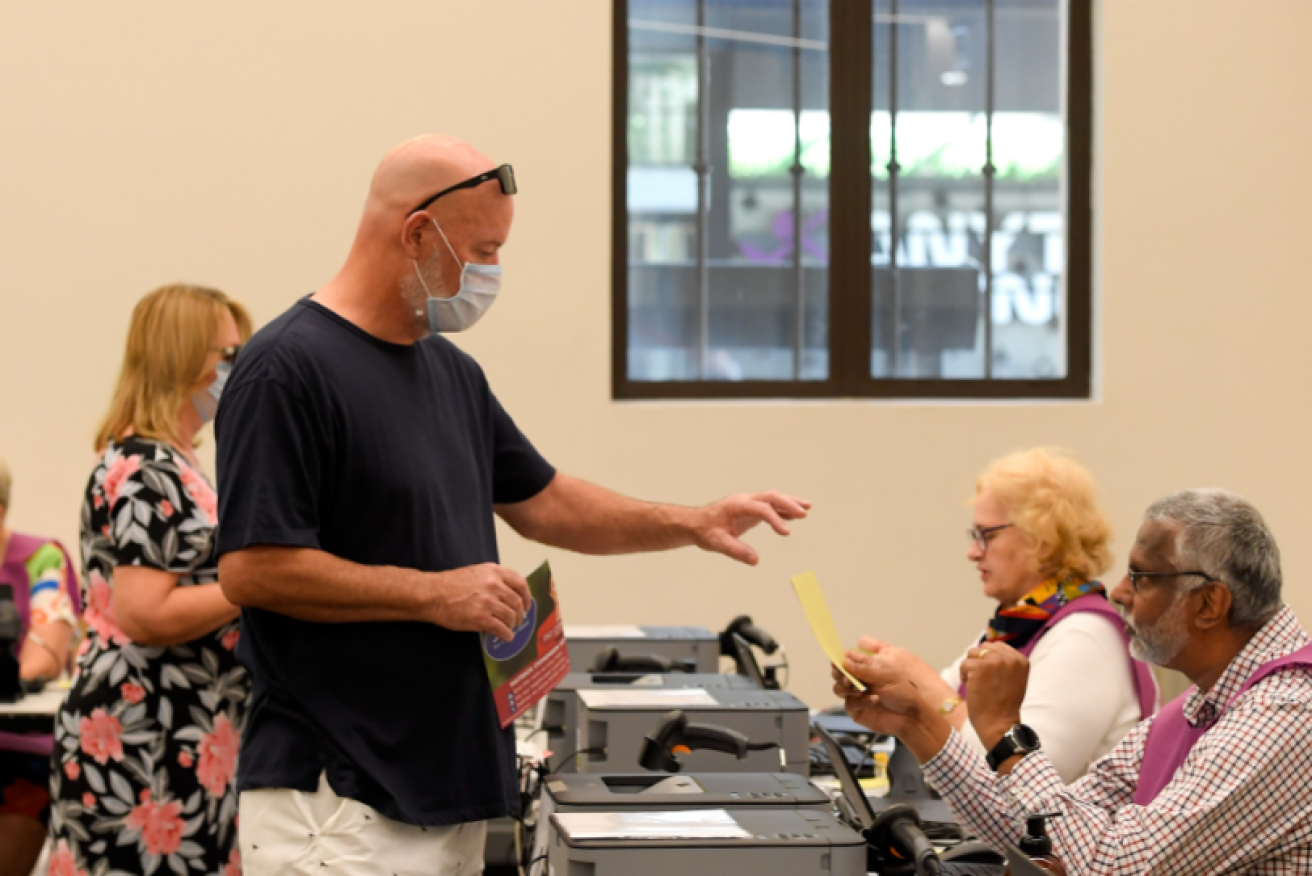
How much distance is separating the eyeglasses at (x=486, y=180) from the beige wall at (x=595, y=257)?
281 centimetres

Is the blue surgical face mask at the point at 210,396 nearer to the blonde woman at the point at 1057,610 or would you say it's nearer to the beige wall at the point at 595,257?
the blonde woman at the point at 1057,610

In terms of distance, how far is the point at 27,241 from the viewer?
4.44m

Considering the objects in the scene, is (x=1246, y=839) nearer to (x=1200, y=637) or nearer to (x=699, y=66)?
(x=1200, y=637)

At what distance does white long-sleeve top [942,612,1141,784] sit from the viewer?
2.51m

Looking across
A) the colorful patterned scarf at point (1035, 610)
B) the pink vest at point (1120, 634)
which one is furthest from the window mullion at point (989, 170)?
the pink vest at point (1120, 634)

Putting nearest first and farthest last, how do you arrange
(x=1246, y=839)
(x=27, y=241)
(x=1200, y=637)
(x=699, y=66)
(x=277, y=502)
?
(x=277, y=502) → (x=1246, y=839) → (x=1200, y=637) → (x=27, y=241) → (x=699, y=66)

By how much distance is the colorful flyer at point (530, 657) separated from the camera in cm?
170

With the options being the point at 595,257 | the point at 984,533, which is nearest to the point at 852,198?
the point at 595,257

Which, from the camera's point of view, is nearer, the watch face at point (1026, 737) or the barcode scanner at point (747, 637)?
the watch face at point (1026, 737)

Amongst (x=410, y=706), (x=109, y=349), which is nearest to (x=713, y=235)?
(x=109, y=349)

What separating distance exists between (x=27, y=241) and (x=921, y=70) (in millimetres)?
3110

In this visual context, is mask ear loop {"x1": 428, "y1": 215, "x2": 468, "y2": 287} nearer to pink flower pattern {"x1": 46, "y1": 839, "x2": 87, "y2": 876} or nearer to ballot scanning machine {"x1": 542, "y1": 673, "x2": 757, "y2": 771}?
ballot scanning machine {"x1": 542, "y1": 673, "x2": 757, "y2": 771}

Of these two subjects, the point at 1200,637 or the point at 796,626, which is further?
the point at 796,626

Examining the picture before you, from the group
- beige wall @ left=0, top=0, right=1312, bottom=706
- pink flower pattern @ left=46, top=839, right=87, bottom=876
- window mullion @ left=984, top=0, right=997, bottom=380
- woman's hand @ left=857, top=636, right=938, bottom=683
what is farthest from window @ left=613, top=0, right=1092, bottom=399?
pink flower pattern @ left=46, top=839, right=87, bottom=876
